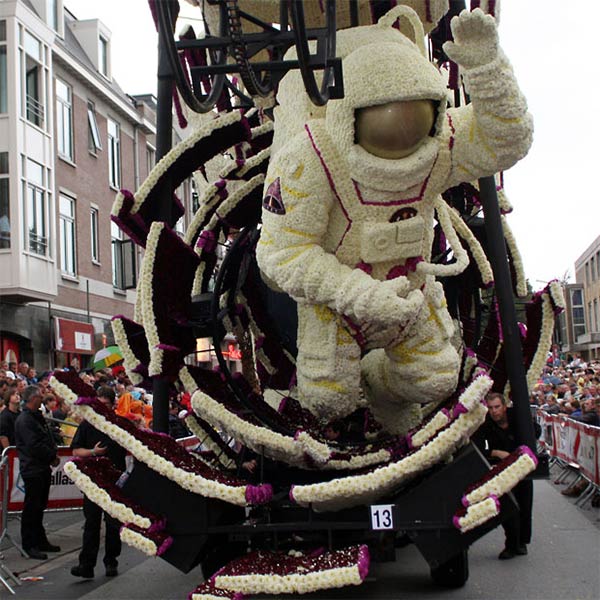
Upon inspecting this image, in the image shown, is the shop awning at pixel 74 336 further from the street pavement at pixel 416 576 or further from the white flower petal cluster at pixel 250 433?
the white flower petal cluster at pixel 250 433

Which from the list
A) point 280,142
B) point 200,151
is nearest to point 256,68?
point 280,142

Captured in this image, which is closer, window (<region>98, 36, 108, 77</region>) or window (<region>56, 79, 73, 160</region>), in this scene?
window (<region>56, 79, 73, 160</region>)

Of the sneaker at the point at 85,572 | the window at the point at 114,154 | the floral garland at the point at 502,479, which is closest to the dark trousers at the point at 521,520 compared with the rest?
the floral garland at the point at 502,479

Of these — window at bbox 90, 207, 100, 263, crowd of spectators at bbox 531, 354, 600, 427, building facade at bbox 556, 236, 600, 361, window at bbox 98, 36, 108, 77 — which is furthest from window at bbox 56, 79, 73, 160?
building facade at bbox 556, 236, 600, 361

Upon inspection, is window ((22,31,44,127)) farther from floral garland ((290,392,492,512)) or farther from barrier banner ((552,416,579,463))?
floral garland ((290,392,492,512))

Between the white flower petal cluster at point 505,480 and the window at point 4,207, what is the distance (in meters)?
15.6

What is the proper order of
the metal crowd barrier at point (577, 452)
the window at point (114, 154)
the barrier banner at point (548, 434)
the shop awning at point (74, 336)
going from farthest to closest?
the window at point (114, 154)
the shop awning at point (74, 336)
the barrier banner at point (548, 434)
the metal crowd barrier at point (577, 452)

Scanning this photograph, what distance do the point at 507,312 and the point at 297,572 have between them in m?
2.10

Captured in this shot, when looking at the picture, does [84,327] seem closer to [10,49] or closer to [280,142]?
[10,49]

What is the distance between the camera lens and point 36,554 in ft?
25.2

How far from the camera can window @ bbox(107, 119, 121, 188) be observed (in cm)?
2459

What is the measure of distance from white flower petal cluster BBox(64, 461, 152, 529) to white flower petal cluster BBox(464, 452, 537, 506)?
5.67ft

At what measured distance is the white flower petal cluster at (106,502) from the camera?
4762 millimetres

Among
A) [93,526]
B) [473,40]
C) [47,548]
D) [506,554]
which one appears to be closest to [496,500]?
[473,40]
